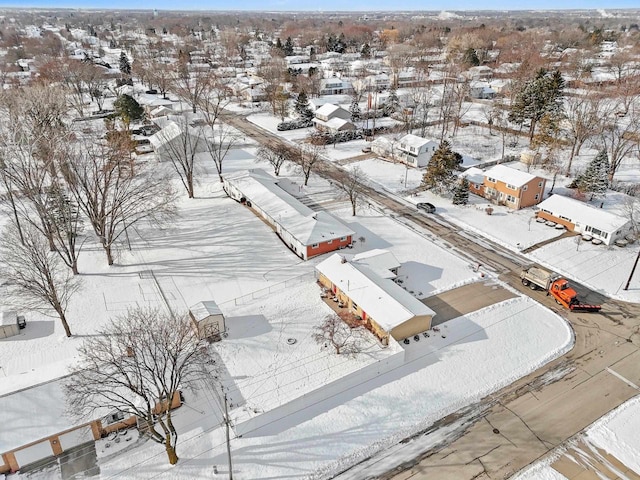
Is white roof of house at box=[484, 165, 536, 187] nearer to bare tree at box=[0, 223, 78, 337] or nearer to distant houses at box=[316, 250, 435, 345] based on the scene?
distant houses at box=[316, 250, 435, 345]

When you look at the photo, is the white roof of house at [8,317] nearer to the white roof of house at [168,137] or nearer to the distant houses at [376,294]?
the distant houses at [376,294]

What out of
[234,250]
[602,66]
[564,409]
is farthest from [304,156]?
[602,66]

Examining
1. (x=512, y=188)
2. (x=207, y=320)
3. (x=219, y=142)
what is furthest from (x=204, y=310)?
(x=219, y=142)

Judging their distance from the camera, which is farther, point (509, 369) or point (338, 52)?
point (338, 52)

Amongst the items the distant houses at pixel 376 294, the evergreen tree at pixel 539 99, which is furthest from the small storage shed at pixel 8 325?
the evergreen tree at pixel 539 99

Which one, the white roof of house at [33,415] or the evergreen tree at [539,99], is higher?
the evergreen tree at [539,99]

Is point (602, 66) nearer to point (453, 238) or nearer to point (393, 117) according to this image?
point (393, 117)
